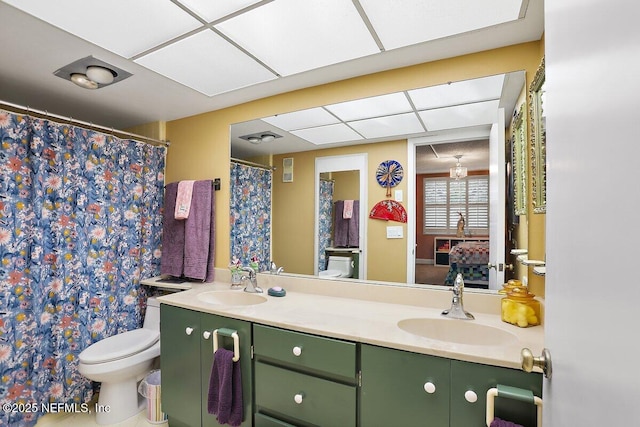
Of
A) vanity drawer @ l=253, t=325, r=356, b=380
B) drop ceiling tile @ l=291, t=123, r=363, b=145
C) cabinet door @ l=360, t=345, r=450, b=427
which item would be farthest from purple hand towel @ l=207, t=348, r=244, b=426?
drop ceiling tile @ l=291, t=123, r=363, b=145

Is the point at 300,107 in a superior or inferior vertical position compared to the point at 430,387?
superior

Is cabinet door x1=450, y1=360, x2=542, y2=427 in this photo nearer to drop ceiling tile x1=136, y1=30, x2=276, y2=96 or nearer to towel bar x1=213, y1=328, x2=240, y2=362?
towel bar x1=213, y1=328, x2=240, y2=362

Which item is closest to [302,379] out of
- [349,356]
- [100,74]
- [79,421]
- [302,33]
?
[349,356]

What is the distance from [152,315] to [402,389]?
2.10m

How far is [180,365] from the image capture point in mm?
1773

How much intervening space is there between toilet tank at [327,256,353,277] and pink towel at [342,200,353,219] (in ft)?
0.89

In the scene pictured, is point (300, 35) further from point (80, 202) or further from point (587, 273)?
point (80, 202)

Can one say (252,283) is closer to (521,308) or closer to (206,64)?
(206,64)

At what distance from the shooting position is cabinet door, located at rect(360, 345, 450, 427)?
108cm

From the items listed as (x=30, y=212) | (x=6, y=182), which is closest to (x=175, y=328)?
(x=30, y=212)

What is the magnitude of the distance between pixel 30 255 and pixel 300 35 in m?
2.14

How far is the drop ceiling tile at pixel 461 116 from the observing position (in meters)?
1.65

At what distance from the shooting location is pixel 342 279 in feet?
6.33

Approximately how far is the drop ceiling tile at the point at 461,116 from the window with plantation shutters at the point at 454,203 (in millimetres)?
310
